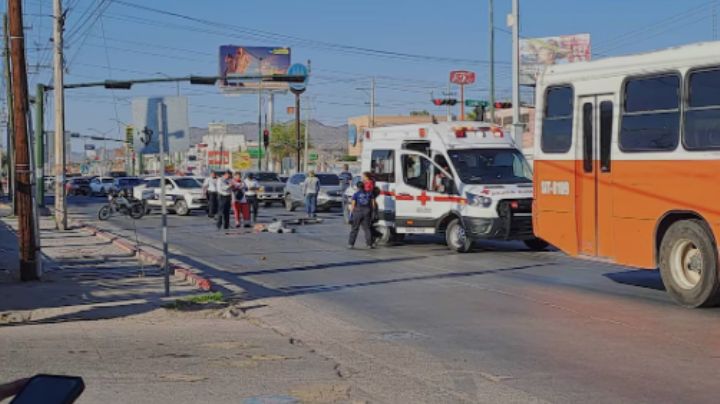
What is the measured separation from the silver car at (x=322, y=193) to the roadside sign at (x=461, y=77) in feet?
69.2

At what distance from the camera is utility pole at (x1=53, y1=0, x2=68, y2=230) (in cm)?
2859

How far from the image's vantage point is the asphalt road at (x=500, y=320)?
7.62 meters

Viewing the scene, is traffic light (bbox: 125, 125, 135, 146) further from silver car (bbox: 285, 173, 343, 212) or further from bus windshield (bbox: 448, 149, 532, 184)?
silver car (bbox: 285, 173, 343, 212)

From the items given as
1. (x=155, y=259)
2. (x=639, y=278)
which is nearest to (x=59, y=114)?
(x=155, y=259)

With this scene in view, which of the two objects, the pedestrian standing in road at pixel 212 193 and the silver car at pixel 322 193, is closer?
the pedestrian standing in road at pixel 212 193

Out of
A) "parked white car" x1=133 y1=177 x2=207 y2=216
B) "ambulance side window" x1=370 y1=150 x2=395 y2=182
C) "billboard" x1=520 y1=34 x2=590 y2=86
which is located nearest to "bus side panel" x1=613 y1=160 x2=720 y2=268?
"ambulance side window" x1=370 y1=150 x2=395 y2=182

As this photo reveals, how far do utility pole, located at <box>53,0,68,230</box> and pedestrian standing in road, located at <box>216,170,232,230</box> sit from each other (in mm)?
4920

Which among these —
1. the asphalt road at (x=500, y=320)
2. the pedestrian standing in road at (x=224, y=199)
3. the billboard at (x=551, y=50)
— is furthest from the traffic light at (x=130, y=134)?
the billboard at (x=551, y=50)

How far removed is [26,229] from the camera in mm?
15031

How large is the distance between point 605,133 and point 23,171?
929 cm

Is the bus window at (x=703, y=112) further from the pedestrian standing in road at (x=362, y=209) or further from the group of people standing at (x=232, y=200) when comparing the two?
the group of people standing at (x=232, y=200)

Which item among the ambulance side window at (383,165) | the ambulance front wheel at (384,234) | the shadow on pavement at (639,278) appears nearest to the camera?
the shadow on pavement at (639,278)

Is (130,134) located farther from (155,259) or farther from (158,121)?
(158,121)

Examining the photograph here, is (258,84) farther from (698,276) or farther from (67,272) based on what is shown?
(698,276)
